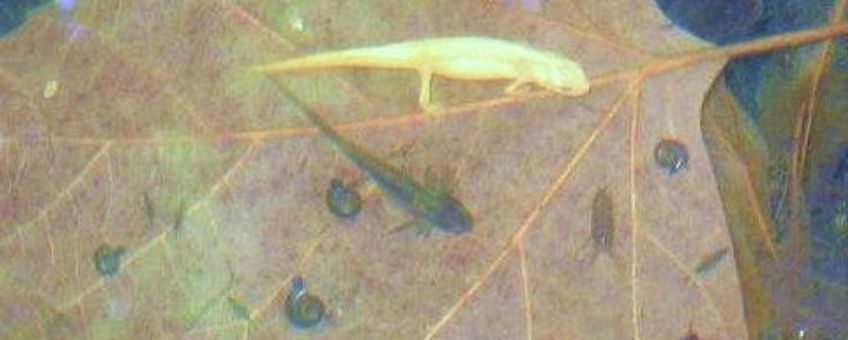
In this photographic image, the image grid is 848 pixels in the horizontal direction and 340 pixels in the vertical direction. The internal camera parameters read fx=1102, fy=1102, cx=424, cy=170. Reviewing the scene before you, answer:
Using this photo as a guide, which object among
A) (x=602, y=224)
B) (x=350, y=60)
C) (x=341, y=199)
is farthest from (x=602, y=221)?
(x=350, y=60)

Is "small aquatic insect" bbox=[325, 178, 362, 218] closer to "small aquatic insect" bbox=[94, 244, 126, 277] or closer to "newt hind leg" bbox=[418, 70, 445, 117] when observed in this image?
"newt hind leg" bbox=[418, 70, 445, 117]

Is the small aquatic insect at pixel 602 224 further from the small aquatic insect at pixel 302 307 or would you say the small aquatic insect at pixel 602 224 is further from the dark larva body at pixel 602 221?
the small aquatic insect at pixel 302 307

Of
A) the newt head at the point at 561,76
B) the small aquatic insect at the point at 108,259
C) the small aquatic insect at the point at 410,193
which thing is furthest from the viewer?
the small aquatic insect at the point at 108,259

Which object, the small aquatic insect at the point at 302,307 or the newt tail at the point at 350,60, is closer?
the newt tail at the point at 350,60

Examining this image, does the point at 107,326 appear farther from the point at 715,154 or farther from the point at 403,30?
the point at 715,154

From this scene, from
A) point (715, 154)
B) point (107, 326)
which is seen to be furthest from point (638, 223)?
point (107, 326)

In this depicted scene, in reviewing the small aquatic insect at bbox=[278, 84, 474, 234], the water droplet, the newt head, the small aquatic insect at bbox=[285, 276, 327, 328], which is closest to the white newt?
the newt head

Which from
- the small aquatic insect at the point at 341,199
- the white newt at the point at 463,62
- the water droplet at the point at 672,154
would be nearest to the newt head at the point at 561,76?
the white newt at the point at 463,62
